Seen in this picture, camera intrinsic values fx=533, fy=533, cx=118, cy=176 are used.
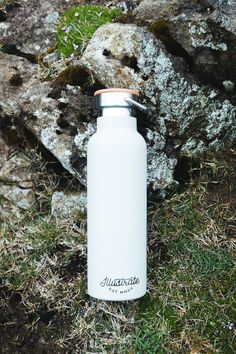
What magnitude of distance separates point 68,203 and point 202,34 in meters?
1.11

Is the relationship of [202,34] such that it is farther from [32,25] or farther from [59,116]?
[32,25]

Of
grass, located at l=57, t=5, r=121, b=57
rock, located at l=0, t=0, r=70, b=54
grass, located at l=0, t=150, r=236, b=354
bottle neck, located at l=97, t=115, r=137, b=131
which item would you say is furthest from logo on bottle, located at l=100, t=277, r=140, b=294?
rock, located at l=0, t=0, r=70, b=54

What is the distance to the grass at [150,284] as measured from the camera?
2488mm

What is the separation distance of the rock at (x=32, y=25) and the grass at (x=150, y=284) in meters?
1.03

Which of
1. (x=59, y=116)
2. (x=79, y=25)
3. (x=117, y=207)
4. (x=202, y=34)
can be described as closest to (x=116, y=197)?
(x=117, y=207)

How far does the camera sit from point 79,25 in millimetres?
2988

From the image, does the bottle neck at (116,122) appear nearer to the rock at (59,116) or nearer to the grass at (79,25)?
the rock at (59,116)

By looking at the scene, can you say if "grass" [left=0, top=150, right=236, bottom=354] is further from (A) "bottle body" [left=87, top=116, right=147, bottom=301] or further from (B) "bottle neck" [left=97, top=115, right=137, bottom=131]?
(B) "bottle neck" [left=97, top=115, right=137, bottom=131]

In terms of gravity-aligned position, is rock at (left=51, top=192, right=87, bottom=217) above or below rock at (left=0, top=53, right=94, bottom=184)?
below

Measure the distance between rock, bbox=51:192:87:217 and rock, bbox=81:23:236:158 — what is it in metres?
0.54

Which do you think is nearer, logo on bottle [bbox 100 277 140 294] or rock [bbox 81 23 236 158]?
logo on bottle [bbox 100 277 140 294]

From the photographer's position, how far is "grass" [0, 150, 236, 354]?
249 cm

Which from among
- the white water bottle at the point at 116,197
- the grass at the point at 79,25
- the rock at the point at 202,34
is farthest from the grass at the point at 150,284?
the grass at the point at 79,25

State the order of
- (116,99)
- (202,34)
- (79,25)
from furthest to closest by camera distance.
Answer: (79,25)
(202,34)
(116,99)
